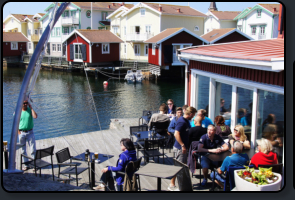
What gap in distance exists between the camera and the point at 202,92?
33.0 ft

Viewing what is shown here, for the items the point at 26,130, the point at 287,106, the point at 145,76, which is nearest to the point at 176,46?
the point at 145,76

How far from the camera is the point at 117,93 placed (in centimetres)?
2753

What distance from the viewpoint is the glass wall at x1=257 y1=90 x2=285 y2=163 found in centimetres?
601

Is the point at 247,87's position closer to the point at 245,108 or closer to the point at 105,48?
the point at 245,108

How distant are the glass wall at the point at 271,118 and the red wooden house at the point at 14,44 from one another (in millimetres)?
54381

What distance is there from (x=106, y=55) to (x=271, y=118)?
3642 centimetres

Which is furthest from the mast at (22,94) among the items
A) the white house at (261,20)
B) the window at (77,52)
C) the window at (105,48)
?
the white house at (261,20)

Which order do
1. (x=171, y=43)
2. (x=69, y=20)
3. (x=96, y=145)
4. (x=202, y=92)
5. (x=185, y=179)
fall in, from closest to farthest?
(x=185, y=179), (x=96, y=145), (x=202, y=92), (x=171, y=43), (x=69, y=20)

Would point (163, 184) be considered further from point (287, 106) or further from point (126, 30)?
point (126, 30)

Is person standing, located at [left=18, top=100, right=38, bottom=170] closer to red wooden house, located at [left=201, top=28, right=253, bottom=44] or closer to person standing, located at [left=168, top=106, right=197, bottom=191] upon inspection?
person standing, located at [left=168, top=106, right=197, bottom=191]

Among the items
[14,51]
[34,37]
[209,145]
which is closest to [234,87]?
[209,145]

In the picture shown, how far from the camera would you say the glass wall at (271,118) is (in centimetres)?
601

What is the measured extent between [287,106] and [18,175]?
4731mm

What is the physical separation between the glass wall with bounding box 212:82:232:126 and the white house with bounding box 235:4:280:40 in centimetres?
3982
